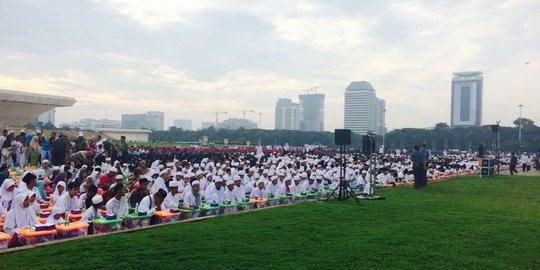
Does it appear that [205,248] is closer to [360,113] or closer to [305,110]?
[360,113]

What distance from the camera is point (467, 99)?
128 metres

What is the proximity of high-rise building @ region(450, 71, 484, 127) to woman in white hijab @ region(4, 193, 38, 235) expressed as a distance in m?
130

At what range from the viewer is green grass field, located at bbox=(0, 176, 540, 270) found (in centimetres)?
627

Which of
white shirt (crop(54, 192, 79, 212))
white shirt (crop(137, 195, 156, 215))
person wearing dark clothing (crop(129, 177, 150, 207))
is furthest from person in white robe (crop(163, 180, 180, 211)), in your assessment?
white shirt (crop(54, 192, 79, 212))

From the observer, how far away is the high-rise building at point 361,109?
9466cm

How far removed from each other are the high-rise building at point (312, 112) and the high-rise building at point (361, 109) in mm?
50131

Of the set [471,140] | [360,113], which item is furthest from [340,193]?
[360,113]

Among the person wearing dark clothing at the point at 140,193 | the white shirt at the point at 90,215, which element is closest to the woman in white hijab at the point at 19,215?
the white shirt at the point at 90,215

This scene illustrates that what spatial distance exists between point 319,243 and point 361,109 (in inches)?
3619

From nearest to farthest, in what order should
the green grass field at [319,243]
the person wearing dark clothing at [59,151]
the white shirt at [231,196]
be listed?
1. the green grass field at [319,243]
2. the white shirt at [231,196]
3. the person wearing dark clothing at [59,151]

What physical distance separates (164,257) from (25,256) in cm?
183

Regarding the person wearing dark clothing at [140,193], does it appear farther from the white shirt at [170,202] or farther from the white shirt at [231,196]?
the white shirt at [231,196]

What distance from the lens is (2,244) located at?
657 centimetres

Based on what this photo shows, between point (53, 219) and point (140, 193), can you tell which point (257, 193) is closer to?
point (140, 193)
